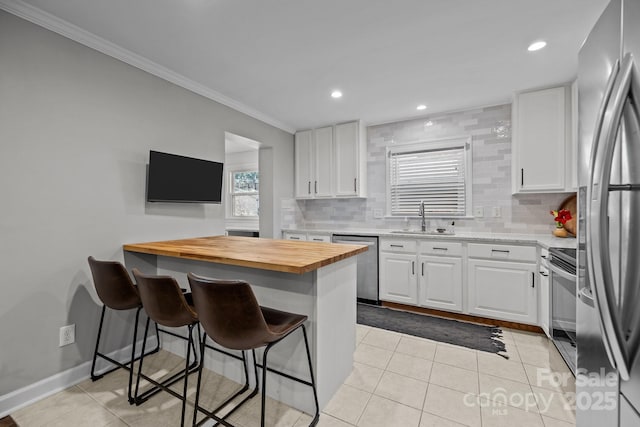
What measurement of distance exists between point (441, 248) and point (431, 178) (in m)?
1.08

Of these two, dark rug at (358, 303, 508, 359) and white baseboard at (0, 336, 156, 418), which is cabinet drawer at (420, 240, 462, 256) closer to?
dark rug at (358, 303, 508, 359)

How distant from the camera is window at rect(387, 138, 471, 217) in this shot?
142 inches

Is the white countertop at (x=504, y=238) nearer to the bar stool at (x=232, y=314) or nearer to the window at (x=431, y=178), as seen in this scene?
the window at (x=431, y=178)

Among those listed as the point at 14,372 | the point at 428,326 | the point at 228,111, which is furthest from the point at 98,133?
the point at 428,326

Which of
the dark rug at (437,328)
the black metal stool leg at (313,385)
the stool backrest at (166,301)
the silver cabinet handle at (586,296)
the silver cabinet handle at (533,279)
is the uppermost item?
the silver cabinet handle at (586,296)

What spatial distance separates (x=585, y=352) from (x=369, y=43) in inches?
89.4

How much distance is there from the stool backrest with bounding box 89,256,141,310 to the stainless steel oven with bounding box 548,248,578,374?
2.95 m

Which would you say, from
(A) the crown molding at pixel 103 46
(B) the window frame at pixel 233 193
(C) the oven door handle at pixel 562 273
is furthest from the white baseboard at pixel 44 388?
(B) the window frame at pixel 233 193

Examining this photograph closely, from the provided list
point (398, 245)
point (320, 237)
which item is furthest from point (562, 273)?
point (320, 237)

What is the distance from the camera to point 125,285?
6.14ft

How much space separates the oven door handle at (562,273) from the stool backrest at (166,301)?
7.92ft

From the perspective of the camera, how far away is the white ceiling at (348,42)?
1819 millimetres

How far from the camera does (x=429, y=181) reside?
12.5 ft

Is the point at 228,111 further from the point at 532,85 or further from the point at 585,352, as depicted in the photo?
the point at 585,352
